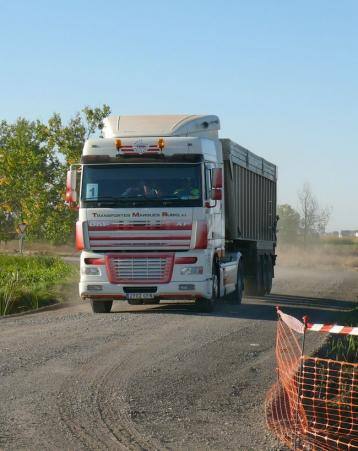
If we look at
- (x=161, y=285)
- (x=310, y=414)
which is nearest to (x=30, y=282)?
(x=161, y=285)

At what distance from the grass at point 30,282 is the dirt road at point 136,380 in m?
2.64

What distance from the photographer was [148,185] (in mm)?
18406

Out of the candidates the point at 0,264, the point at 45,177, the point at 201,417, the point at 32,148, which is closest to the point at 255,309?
the point at 201,417

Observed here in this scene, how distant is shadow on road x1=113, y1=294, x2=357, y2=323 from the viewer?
64.5 ft

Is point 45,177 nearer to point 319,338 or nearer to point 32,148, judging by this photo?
point 32,148

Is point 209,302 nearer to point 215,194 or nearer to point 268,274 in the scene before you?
point 215,194

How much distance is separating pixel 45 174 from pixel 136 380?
157 feet

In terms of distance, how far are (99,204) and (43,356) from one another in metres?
6.08

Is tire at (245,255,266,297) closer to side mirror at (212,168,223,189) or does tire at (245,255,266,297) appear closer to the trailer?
the trailer

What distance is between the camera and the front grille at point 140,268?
18.6m

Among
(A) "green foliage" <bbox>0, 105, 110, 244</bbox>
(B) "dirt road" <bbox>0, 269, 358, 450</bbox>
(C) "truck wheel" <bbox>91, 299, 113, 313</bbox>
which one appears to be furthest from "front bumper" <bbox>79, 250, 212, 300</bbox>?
(A) "green foliage" <bbox>0, 105, 110, 244</bbox>

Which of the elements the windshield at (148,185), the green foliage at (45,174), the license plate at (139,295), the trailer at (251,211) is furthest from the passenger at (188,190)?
the green foliage at (45,174)

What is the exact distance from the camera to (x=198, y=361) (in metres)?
12.7

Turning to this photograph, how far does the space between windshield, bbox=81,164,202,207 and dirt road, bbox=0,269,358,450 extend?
7.39 ft
